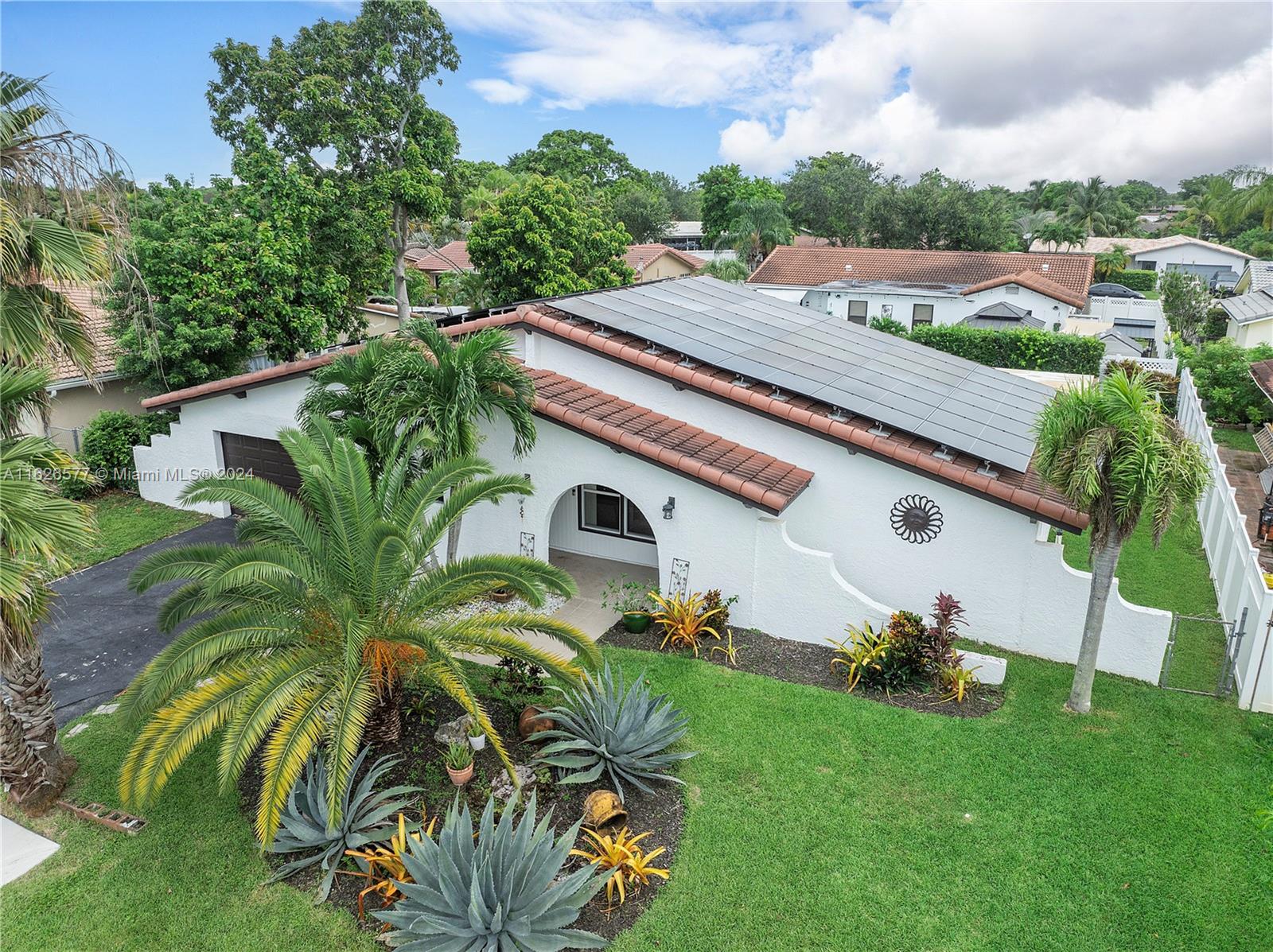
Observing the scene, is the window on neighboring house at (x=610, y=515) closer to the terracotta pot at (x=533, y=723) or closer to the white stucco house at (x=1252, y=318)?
the terracotta pot at (x=533, y=723)

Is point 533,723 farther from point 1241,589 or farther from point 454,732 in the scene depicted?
point 1241,589

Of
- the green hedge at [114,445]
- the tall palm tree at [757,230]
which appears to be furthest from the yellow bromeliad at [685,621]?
the tall palm tree at [757,230]

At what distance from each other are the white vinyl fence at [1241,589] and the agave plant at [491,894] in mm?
9571

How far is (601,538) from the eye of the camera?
1642 cm

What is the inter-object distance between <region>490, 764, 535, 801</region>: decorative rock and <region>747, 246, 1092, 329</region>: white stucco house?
32.6m

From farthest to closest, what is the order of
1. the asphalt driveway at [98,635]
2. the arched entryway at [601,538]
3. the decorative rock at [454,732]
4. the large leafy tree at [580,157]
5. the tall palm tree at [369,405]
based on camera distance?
the large leafy tree at [580,157]
the arched entryway at [601,538]
the tall palm tree at [369,405]
the asphalt driveway at [98,635]
the decorative rock at [454,732]

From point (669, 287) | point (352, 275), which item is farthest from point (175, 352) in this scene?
point (669, 287)

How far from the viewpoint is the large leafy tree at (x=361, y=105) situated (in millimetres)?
28781

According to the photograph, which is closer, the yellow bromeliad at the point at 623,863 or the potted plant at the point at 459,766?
the yellow bromeliad at the point at 623,863

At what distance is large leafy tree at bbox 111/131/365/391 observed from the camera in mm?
19734

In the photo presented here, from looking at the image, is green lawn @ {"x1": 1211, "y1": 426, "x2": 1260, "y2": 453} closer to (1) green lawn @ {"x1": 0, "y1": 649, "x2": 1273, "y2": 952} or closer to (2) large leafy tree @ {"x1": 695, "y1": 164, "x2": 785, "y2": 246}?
(1) green lawn @ {"x1": 0, "y1": 649, "x2": 1273, "y2": 952}

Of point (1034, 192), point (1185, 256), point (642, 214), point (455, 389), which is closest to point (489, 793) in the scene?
point (455, 389)

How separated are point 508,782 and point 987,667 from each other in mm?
7058

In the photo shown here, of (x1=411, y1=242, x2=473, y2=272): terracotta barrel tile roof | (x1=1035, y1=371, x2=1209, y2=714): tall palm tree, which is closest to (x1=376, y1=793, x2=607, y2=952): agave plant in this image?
(x1=1035, y1=371, x2=1209, y2=714): tall palm tree
